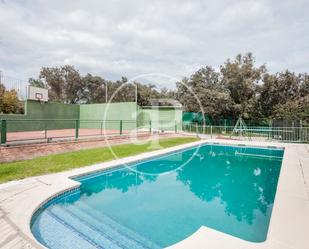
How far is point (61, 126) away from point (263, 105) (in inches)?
686

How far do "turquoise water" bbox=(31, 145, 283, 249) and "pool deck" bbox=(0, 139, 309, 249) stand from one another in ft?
0.96

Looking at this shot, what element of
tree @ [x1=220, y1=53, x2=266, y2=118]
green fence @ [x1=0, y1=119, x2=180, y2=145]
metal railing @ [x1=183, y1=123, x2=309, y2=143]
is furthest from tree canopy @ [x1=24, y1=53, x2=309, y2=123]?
green fence @ [x1=0, y1=119, x2=180, y2=145]

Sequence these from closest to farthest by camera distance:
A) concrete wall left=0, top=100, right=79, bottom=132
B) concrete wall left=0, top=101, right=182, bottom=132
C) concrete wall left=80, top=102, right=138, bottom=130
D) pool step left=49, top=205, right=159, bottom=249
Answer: pool step left=49, top=205, right=159, bottom=249
concrete wall left=0, top=100, right=79, bottom=132
concrete wall left=0, top=101, right=182, bottom=132
concrete wall left=80, top=102, right=138, bottom=130

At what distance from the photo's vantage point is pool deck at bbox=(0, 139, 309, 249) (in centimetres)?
276

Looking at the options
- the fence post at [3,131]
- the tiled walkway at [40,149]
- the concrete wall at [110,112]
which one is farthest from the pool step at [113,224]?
the concrete wall at [110,112]

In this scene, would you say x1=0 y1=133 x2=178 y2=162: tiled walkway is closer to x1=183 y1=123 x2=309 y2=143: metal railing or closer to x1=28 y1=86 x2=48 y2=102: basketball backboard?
x1=28 y1=86 x2=48 y2=102: basketball backboard

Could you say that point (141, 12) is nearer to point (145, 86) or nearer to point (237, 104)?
point (237, 104)

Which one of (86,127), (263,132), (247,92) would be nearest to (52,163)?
(86,127)

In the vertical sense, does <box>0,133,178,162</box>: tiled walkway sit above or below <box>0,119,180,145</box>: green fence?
below

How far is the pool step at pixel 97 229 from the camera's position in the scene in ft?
10.9

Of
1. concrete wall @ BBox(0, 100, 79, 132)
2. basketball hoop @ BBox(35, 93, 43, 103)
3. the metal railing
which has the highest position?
basketball hoop @ BBox(35, 93, 43, 103)

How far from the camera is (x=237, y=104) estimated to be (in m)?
18.6

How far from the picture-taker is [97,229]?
12.1 ft

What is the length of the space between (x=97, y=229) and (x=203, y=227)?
1.73 m
